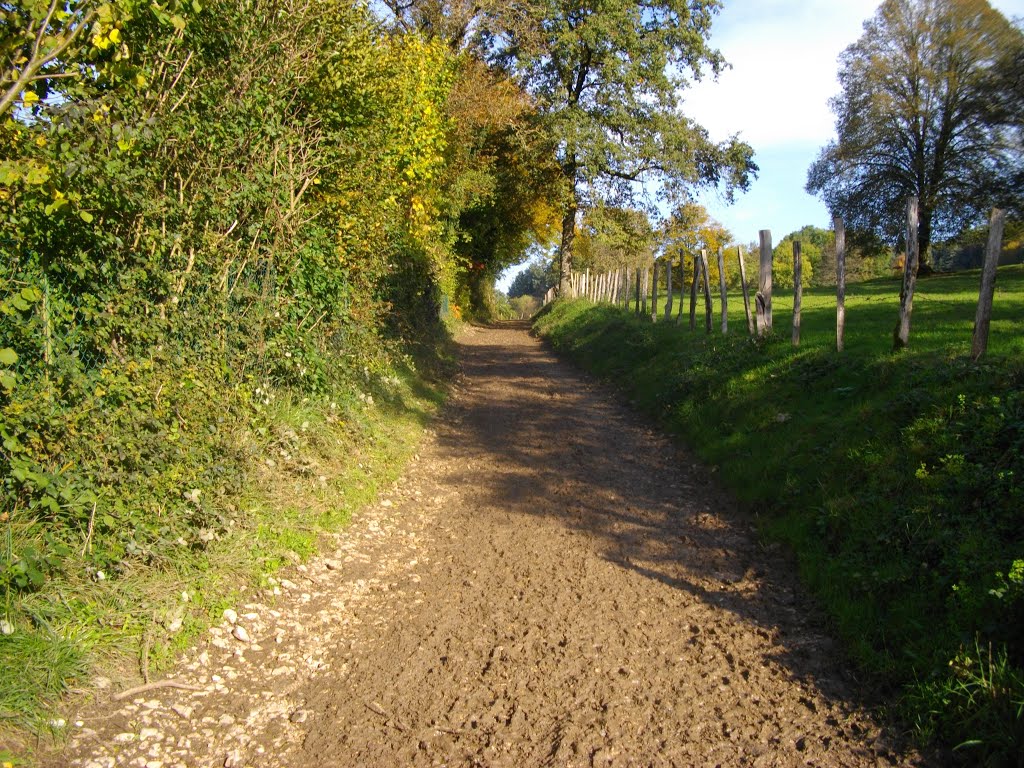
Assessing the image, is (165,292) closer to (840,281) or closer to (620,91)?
(840,281)

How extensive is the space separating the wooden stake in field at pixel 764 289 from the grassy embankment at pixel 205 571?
20.2ft

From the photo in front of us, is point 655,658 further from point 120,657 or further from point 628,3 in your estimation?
point 628,3

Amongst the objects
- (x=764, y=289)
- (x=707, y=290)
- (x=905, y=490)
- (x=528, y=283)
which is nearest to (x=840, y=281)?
(x=764, y=289)

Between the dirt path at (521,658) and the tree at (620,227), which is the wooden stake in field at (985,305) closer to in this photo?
the dirt path at (521,658)

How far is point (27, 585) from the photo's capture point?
405 centimetres

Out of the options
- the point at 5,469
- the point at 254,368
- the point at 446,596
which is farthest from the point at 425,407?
the point at 5,469

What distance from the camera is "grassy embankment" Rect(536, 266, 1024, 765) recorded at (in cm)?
381

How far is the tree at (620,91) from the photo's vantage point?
28016mm

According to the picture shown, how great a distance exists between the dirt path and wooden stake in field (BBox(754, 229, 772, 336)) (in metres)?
4.96

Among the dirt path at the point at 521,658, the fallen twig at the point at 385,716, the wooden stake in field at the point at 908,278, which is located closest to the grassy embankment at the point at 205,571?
the dirt path at the point at 521,658

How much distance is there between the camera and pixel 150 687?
4035mm

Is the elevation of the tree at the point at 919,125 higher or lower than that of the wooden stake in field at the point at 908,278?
higher

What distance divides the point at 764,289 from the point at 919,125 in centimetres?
2687

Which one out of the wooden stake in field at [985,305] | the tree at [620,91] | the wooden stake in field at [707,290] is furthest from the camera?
the tree at [620,91]
